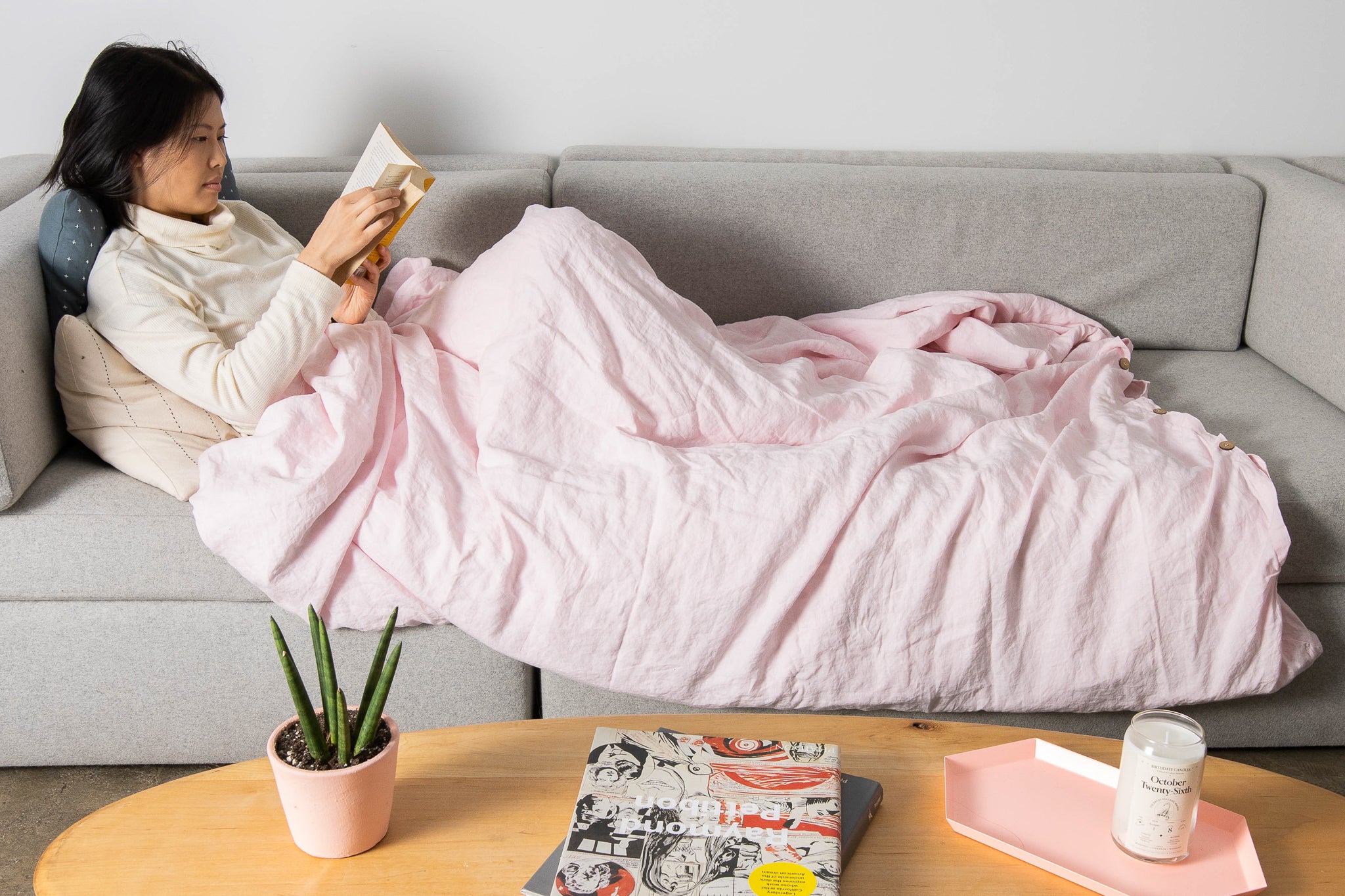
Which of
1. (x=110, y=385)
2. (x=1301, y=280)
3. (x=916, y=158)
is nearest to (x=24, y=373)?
(x=110, y=385)

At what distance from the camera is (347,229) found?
1.41 metres

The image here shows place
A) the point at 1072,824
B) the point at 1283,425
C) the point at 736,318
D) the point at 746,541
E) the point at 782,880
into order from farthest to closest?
the point at 736,318, the point at 1283,425, the point at 746,541, the point at 1072,824, the point at 782,880

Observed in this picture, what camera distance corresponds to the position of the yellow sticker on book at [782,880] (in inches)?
30.2

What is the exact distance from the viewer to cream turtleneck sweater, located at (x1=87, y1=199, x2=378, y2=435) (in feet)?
4.48

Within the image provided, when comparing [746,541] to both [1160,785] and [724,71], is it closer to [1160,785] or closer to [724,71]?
[1160,785]

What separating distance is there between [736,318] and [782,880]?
1332 mm

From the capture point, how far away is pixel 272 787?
2.96ft

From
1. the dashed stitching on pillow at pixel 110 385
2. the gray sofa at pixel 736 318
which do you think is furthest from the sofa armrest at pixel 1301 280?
the dashed stitching on pillow at pixel 110 385

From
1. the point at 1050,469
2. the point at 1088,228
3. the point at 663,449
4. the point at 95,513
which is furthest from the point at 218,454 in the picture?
the point at 1088,228

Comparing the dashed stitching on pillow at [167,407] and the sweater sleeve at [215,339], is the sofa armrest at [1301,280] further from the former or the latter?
the dashed stitching on pillow at [167,407]

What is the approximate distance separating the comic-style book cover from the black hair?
1.03 meters

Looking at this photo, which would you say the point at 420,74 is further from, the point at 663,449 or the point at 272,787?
the point at 272,787

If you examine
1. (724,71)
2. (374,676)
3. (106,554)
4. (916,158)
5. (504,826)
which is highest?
(724,71)

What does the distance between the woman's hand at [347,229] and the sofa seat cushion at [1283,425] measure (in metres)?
1.25
